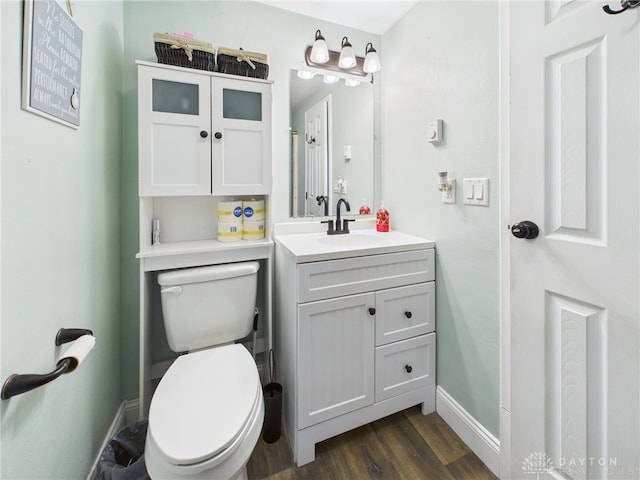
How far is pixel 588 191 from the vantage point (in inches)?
33.6

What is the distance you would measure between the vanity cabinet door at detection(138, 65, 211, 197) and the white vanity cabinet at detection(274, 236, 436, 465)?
0.56 meters

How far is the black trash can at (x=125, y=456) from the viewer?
3.45ft

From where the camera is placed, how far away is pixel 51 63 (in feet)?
2.54

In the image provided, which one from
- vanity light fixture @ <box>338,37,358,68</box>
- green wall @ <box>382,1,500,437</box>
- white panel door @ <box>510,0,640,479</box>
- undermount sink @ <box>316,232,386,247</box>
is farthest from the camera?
vanity light fixture @ <box>338,37,358,68</box>

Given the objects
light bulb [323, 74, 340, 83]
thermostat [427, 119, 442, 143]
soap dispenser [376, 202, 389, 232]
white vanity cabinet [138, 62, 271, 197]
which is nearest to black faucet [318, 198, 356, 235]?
soap dispenser [376, 202, 389, 232]

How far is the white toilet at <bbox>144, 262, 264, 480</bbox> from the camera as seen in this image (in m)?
0.84

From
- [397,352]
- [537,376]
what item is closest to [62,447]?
[397,352]

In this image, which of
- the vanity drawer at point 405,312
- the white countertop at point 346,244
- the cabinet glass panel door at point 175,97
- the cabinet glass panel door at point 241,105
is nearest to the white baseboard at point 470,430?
the vanity drawer at point 405,312

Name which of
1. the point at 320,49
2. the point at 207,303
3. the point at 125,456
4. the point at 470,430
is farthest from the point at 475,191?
the point at 125,456

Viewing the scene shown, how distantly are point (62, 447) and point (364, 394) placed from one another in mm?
1127

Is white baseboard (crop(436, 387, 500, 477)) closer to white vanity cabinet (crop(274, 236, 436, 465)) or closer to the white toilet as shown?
white vanity cabinet (crop(274, 236, 436, 465))

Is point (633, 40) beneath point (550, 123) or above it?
above

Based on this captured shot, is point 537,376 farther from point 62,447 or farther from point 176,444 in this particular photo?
point 62,447

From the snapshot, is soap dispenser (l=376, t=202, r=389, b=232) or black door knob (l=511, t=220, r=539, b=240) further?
soap dispenser (l=376, t=202, r=389, b=232)
